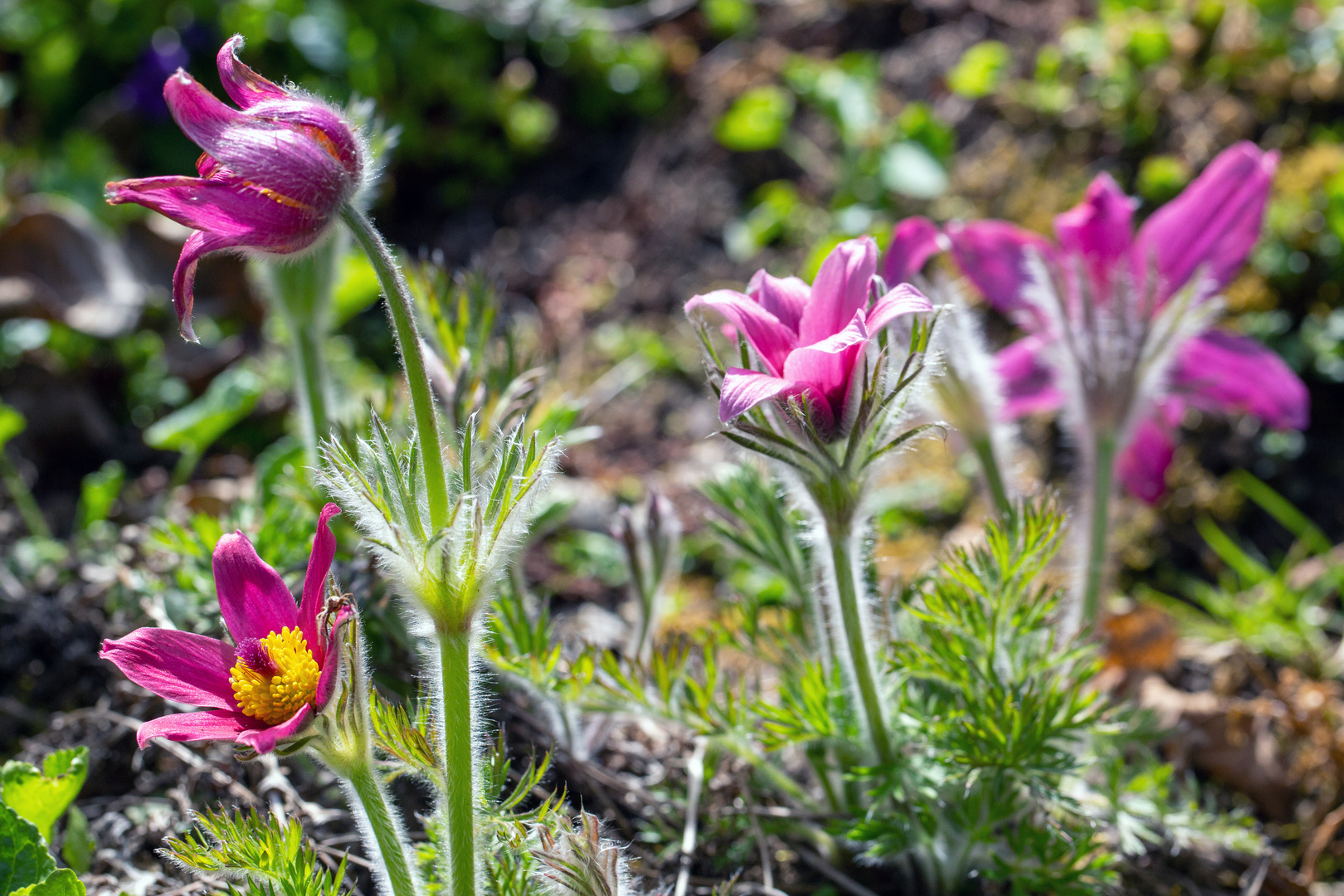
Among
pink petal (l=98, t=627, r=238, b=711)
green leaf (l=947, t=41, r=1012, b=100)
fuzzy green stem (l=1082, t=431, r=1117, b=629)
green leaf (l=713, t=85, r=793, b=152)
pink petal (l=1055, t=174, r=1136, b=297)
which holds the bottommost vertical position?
fuzzy green stem (l=1082, t=431, r=1117, b=629)

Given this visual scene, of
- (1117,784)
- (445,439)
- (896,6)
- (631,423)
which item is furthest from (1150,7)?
(445,439)

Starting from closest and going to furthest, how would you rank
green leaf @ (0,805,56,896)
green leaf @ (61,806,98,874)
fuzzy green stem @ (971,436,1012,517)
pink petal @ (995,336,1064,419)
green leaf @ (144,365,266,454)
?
1. green leaf @ (0,805,56,896)
2. green leaf @ (61,806,98,874)
3. fuzzy green stem @ (971,436,1012,517)
4. pink petal @ (995,336,1064,419)
5. green leaf @ (144,365,266,454)

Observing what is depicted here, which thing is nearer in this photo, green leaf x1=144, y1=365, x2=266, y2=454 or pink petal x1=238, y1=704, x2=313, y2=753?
pink petal x1=238, y1=704, x2=313, y2=753

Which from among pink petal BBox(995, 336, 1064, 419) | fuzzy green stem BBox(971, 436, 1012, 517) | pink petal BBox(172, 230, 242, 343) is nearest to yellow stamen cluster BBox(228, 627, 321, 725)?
pink petal BBox(172, 230, 242, 343)

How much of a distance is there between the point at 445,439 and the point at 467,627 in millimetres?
383

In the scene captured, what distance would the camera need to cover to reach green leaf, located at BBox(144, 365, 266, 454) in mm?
2443

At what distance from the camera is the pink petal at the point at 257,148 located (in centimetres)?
113

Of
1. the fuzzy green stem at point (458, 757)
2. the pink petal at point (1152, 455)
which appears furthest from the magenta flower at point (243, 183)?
the pink petal at point (1152, 455)

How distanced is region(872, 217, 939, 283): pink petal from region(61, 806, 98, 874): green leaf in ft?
5.40

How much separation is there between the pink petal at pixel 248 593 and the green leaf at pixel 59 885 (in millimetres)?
401

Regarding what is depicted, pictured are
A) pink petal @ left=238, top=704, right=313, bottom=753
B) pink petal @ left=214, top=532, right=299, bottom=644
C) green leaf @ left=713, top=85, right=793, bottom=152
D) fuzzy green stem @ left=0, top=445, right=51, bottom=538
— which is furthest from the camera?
green leaf @ left=713, top=85, right=793, bottom=152

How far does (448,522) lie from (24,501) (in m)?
1.97

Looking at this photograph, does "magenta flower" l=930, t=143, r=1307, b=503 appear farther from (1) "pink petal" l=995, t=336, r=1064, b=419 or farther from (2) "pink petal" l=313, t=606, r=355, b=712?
(2) "pink petal" l=313, t=606, r=355, b=712

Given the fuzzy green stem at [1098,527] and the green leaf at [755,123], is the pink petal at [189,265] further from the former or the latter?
the green leaf at [755,123]
